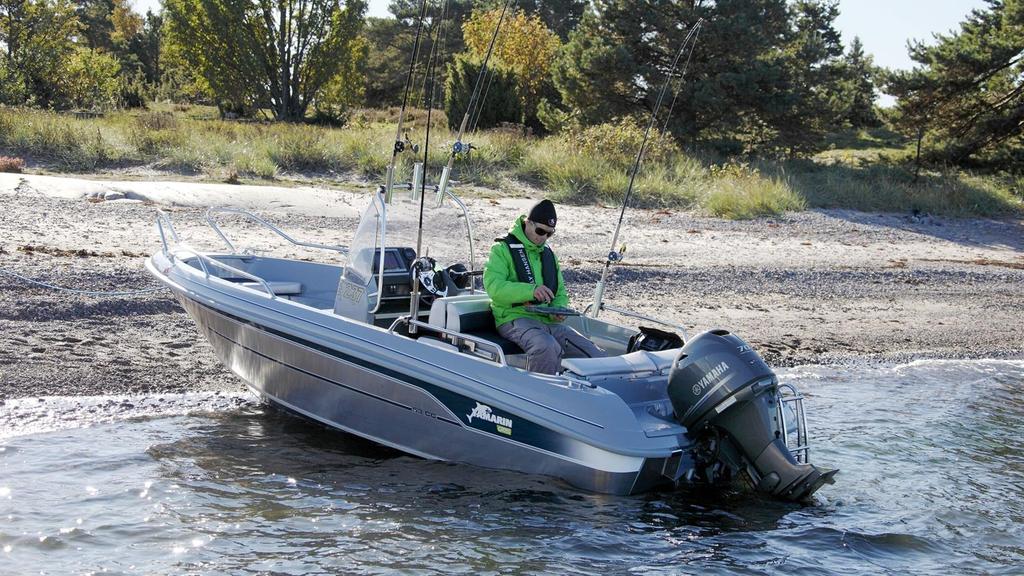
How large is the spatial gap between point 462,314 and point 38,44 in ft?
73.7

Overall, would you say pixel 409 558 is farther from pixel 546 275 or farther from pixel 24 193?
pixel 24 193

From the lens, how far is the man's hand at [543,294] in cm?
600

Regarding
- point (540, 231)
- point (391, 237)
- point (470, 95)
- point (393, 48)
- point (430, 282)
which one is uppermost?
point (393, 48)

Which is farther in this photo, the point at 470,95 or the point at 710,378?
the point at 470,95

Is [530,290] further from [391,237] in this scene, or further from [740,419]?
[740,419]

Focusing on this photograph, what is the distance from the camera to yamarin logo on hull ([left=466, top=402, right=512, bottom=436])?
5.66 metres

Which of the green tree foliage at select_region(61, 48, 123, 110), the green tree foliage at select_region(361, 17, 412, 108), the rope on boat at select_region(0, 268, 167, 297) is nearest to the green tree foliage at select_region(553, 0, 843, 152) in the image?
the green tree foliage at select_region(61, 48, 123, 110)

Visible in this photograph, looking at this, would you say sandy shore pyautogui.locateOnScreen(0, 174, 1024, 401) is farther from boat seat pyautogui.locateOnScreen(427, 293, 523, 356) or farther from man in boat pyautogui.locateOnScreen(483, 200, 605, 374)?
man in boat pyautogui.locateOnScreen(483, 200, 605, 374)

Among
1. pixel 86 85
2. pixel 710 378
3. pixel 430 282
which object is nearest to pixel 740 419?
pixel 710 378

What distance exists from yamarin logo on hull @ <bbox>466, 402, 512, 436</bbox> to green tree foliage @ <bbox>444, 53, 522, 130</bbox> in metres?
19.9

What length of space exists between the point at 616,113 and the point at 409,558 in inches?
788

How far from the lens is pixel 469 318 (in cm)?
628

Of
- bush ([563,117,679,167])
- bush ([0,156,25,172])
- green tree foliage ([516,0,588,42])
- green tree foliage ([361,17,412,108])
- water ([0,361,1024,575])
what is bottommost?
water ([0,361,1024,575])

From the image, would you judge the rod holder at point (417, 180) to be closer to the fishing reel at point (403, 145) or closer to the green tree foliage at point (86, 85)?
the fishing reel at point (403, 145)
